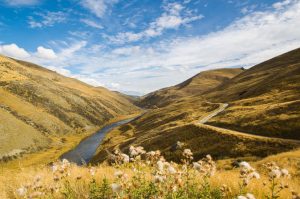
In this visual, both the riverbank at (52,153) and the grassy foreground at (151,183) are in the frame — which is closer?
the grassy foreground at (151,183)

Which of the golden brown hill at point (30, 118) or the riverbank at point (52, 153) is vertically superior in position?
the golden brown hill at point (30, 118)

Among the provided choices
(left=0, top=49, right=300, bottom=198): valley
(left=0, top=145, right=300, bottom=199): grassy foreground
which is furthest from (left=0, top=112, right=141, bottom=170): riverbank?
(left=0, top=145, right=300, bottom=199): grassy foreground

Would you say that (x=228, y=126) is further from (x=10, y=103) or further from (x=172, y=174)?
(x=10, y=103)

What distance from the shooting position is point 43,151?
121 metres

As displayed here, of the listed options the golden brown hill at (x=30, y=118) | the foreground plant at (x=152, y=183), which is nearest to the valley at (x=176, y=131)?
the golden brown hill at (x=30, y=118)

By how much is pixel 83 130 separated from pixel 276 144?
137 metres

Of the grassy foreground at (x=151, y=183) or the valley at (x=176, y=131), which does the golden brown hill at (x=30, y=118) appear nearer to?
the valley at (x=176, y=131)

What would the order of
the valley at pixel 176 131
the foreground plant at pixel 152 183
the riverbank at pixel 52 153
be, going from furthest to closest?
the riverbank at pixel 52 153, the valley at pixel 176 131, the foreground plant at pixel 152 183

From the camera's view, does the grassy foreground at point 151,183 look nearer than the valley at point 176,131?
Yes

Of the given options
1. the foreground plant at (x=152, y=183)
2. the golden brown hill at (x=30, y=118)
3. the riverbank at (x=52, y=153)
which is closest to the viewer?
the foreground plant at (x=152, y=183)

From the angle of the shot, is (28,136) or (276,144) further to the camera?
(28,136)

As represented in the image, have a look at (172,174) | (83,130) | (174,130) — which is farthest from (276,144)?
(83,130)

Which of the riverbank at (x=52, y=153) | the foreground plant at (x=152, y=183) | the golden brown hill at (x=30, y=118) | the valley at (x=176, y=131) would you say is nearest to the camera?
the foreground plant at (x=152, y=183)

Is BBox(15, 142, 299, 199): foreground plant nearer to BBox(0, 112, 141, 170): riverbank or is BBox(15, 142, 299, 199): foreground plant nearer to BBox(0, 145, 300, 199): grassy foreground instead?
BBox(0, 145, 300, 199): grassy foreground
